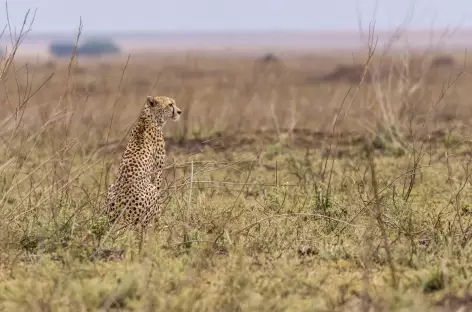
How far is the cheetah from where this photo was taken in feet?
18.0

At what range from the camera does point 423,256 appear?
183 inches

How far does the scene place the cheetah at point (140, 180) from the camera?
5.50 meters

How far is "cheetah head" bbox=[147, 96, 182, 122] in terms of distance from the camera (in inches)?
245

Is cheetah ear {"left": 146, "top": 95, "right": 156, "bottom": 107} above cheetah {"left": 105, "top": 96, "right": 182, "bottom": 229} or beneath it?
above

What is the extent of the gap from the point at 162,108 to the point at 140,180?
0.80m

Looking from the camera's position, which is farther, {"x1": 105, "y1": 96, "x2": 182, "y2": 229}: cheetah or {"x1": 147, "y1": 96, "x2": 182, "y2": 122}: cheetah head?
{"x1": 147, "y1": 96, "x2": 182, "y2": 122}: cheetah head

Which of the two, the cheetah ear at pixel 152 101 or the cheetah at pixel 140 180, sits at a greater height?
the cheetah ear at pixel 152 101

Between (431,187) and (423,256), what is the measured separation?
2720 millimetres

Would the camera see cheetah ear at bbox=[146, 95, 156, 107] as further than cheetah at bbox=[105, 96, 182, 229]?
Yes

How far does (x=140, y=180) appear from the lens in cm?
559

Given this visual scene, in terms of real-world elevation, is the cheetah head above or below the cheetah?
above

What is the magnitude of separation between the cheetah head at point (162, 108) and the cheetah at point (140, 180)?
79 millimetres

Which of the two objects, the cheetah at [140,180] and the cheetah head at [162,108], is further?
the cheetah head at [162,108]

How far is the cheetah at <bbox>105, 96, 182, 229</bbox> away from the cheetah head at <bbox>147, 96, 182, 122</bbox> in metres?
0.08
